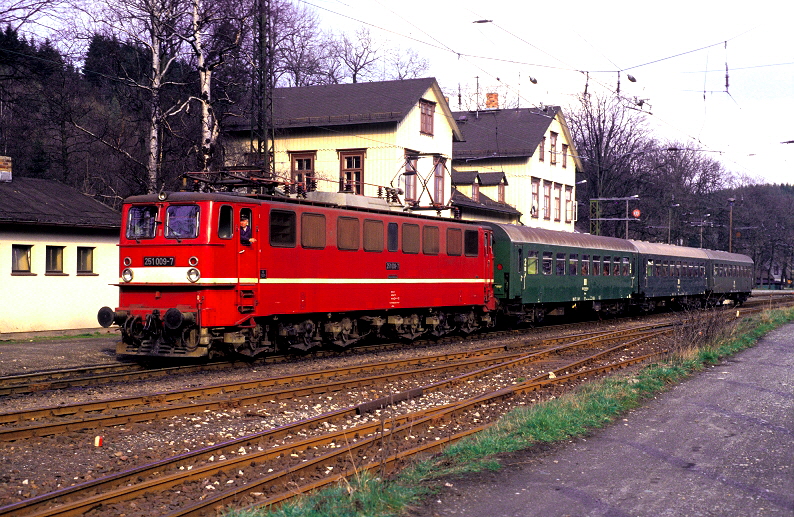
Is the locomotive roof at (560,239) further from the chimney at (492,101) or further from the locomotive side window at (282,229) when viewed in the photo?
the chimney at (492,101)

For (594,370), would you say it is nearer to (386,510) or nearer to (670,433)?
(670,433)

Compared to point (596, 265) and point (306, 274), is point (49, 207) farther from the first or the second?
point (596, 265)

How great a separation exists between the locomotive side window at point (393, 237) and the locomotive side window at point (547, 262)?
863 cm

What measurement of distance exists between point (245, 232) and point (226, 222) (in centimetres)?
43

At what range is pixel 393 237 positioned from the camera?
66.7 feet

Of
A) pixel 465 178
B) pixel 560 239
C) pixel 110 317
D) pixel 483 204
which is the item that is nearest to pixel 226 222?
pixel 110 317

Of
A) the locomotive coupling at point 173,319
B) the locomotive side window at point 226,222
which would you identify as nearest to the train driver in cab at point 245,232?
the locomotive side window at point 226,222

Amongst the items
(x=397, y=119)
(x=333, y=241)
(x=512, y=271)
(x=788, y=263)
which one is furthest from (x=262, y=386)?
(x=788, y=263)

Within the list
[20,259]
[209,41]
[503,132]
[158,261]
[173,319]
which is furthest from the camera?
[503,132]

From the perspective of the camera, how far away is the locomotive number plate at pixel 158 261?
15633 mm

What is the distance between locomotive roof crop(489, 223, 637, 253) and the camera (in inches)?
1037

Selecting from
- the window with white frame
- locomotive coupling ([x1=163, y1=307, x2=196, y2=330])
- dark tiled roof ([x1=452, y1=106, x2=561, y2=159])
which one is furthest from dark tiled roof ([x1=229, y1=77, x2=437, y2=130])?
locomotive coupling ([x1=163, y1=307, x2=196, y2=330])

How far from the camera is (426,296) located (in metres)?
22.0

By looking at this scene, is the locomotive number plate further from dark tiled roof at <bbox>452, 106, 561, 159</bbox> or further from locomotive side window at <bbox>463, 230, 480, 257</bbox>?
dark tiled roof at <bbox>452, 106, 561, 159</bbox>
